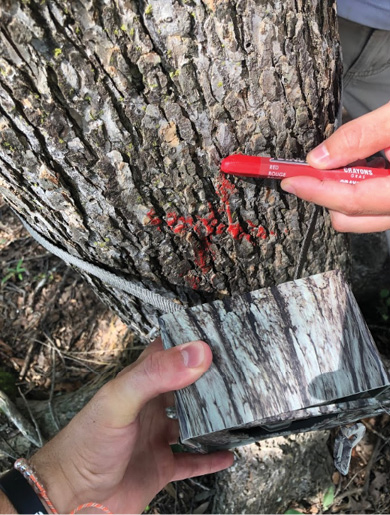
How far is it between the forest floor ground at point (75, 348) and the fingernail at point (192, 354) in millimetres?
1159

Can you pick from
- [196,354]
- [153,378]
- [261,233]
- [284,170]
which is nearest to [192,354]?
[196,354]

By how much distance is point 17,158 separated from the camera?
3.22ft

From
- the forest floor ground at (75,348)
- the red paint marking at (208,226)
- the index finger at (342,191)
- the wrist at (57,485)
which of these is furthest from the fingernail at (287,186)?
the forest floor ground at (75,348)

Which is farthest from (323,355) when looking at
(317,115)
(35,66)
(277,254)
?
(35,66)

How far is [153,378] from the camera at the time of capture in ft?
3.64

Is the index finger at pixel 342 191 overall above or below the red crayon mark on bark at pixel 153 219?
below

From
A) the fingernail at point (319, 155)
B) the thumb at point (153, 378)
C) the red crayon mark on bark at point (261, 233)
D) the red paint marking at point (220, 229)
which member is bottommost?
the thumb at point (153, 378)

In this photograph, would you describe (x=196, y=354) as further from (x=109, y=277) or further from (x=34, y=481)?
(x=34, y=481)

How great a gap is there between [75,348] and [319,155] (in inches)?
67.3

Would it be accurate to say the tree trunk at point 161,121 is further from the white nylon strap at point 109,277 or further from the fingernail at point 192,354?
the fingernail at point 192,354

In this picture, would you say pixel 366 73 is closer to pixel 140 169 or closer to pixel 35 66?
pixel 140 169

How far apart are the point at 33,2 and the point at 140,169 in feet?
1.28

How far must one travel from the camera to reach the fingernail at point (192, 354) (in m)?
1.10

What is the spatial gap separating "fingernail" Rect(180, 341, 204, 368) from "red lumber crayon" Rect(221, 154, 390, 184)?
0.45 meters
